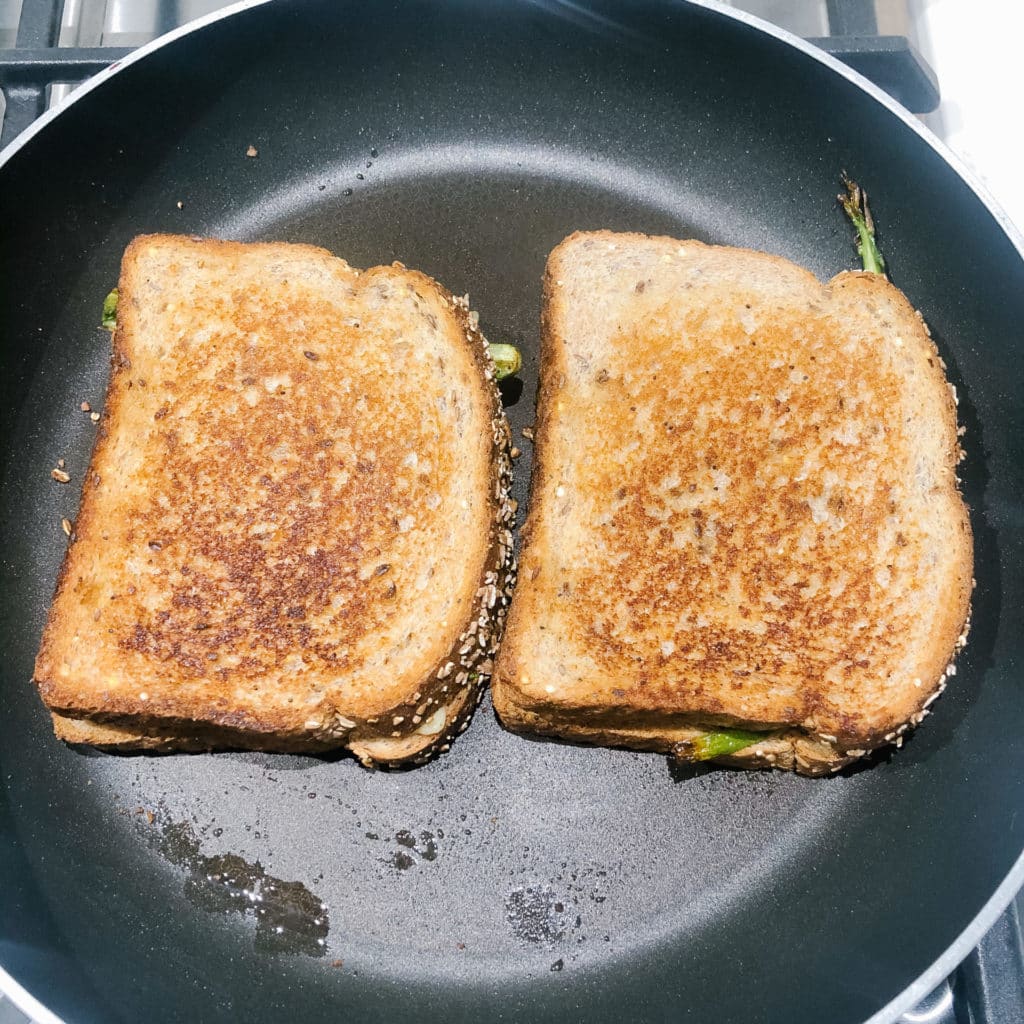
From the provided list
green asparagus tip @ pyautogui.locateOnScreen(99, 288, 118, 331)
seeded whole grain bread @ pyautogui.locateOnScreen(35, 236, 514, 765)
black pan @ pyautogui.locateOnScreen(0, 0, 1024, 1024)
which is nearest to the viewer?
seeded whole grain bread @ pyautogui.locateOnScreen(35, 236, 514, 765)

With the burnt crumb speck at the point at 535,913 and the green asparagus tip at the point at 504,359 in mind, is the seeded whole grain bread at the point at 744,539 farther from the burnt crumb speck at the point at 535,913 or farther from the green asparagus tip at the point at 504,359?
the burnt crumb speck at the point at 535,913

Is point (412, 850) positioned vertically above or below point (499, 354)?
below

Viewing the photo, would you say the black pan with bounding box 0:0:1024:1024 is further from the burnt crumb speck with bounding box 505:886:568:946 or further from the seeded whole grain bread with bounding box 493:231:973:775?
the seeded whole grain bread with bounding box 493:231:973:775

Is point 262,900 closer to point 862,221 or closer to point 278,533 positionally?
point 278,533

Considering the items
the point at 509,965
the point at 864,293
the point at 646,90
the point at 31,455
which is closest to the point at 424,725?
the point at 509,965

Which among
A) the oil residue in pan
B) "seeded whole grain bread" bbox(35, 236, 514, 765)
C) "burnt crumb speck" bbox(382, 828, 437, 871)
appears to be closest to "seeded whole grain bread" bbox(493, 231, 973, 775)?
"seeded whole grain bread" bbox(35, 236, 514, 765)

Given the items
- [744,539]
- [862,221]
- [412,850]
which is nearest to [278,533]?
[412,850]
